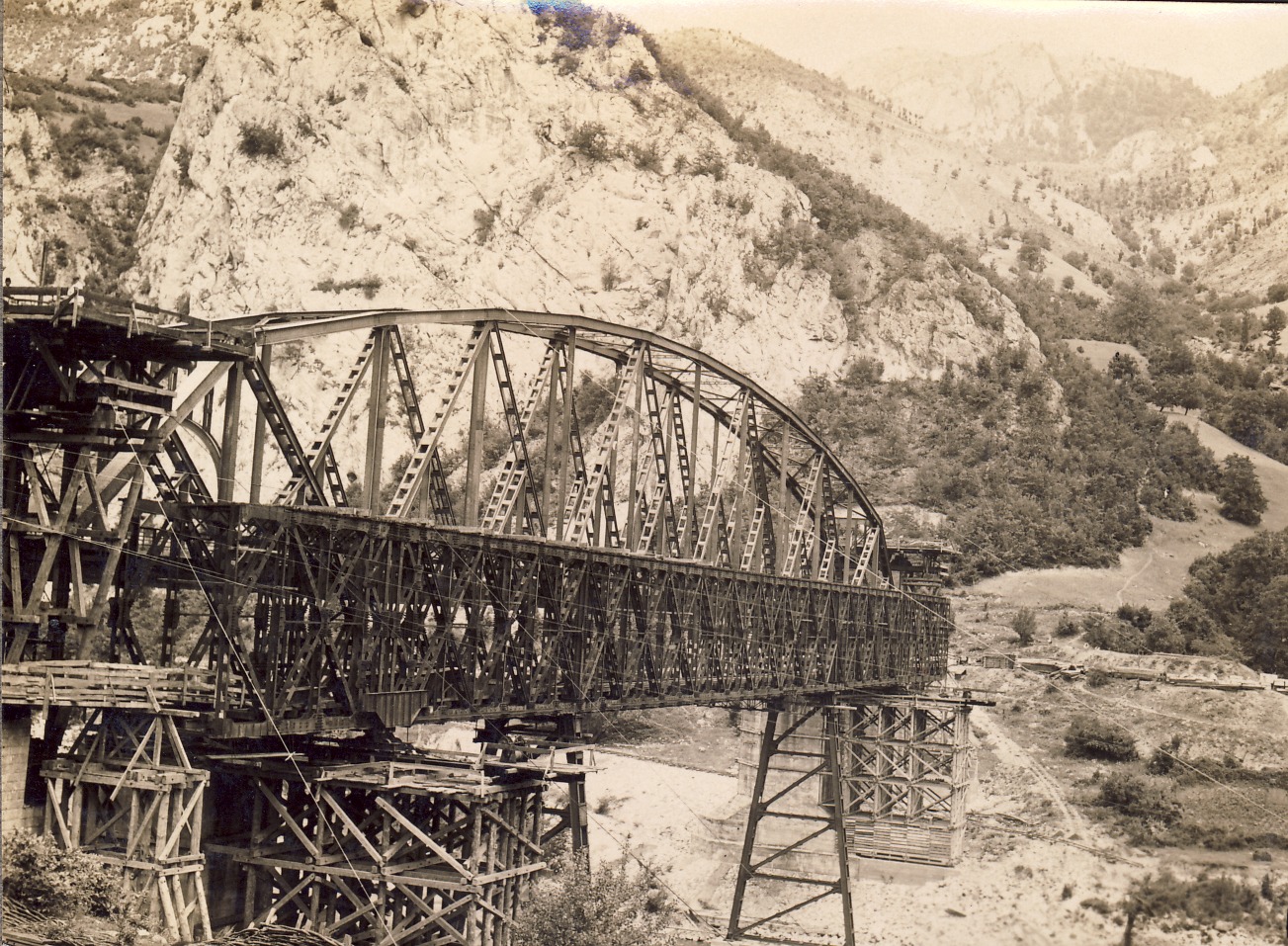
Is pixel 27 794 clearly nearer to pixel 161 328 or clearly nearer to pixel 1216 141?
pixel 161 328

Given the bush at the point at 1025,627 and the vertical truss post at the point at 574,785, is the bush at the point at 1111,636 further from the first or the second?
the vertical truss post at the point at 574,785

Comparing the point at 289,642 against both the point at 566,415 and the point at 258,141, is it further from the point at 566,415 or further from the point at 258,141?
the point at 258,141

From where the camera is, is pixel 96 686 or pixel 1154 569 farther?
pixel 1154 569

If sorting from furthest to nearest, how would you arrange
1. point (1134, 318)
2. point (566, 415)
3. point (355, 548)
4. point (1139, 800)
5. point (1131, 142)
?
point (1131, 142), point (1134, 318), point (1139, 800), point (566, 415), point (355, 548)

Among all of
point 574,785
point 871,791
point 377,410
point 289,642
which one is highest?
point 377,410

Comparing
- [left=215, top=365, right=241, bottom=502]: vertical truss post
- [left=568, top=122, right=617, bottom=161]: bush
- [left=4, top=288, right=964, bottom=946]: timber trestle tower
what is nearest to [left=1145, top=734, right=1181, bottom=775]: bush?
[left=4, top=288, right=964, bottom=946]: timber trestle tower

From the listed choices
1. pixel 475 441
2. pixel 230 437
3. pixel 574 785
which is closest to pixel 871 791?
pixel 574 785

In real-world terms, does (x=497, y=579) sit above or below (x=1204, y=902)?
above


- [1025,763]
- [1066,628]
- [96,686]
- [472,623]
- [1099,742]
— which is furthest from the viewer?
[1066,628]
